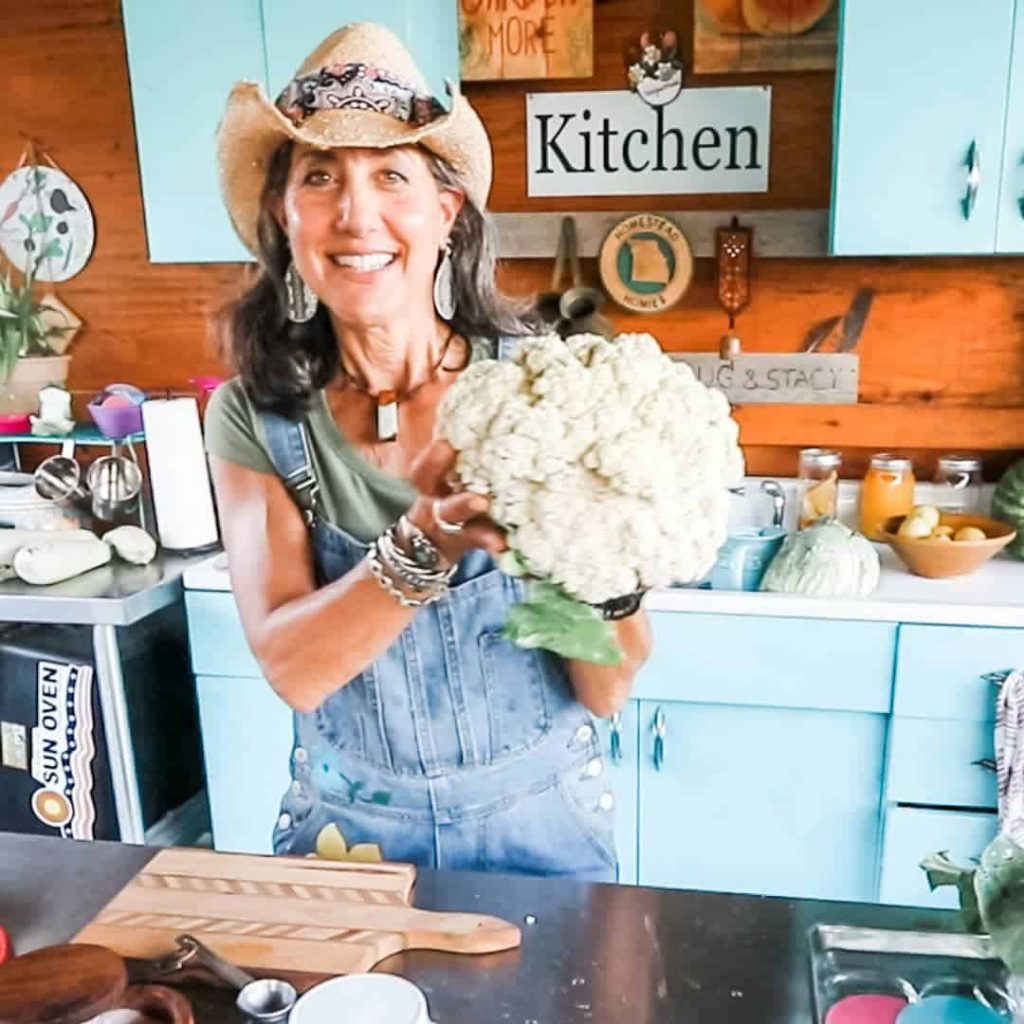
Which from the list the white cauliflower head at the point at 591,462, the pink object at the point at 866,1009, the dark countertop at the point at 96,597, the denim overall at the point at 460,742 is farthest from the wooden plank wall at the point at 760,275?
the pink object at the point at 866,1009

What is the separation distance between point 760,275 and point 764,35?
1.52 ft

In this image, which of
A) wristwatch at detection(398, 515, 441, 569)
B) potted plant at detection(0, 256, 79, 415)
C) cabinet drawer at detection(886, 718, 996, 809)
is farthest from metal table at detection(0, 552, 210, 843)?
cabinet drawer at detection(886, 718, 996, 809)

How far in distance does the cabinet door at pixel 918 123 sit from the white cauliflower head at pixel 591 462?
123 centimetres

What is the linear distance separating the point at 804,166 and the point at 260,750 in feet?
5.24

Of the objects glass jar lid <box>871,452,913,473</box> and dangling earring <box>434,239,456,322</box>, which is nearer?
dangling earring <box>434,239,456,322</box>

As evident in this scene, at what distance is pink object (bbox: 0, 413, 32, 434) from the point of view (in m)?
2.52

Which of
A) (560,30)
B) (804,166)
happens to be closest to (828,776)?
(804,166)

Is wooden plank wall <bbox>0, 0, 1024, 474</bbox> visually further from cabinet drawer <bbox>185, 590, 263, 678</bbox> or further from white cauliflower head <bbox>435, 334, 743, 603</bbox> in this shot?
white cauliflower head <bbox>435, 334, 743, 603</bbox>

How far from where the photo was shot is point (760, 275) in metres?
2.34

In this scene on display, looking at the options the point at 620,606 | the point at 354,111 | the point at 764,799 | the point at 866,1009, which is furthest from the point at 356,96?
the point at 764,799

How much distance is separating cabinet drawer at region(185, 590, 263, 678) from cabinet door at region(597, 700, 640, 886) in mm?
696

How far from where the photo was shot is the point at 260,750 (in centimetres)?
224

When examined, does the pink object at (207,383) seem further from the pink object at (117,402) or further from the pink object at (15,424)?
the pink object at (15,424)

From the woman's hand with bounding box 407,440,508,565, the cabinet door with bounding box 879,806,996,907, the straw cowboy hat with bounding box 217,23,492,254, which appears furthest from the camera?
the cabinet door with bounding box 879,806,996,907
